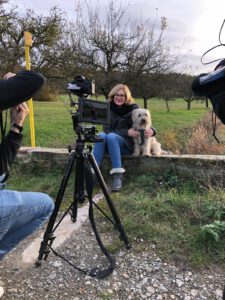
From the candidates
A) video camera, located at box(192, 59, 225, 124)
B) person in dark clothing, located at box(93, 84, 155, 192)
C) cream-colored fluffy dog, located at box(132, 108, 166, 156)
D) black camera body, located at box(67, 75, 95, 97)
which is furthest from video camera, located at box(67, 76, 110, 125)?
cream-colored fluffy dog, located at box(132, 108, 166, 156)

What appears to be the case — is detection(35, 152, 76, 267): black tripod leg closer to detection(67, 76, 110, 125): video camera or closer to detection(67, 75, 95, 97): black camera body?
detection(67, 76, 110, 125): video camera

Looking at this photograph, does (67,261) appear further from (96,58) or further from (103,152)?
(96,58)

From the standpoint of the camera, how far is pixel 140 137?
4.84 metres

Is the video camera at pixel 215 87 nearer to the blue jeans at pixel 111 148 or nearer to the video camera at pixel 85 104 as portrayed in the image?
the video camera at pixel 85 104

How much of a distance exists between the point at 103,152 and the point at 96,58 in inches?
359

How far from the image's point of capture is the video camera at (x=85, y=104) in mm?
2789

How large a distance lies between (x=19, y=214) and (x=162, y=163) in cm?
292

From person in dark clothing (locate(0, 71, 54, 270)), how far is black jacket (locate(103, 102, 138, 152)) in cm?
266

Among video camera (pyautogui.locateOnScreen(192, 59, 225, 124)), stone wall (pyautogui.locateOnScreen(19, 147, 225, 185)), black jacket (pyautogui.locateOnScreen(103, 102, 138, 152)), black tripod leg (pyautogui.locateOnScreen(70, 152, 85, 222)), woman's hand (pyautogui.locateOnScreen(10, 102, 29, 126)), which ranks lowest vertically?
stone wall (pyautogui.locateOnScreen(19, 147, 225, 185))

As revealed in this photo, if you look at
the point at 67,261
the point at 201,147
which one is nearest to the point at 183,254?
the point at 67,261

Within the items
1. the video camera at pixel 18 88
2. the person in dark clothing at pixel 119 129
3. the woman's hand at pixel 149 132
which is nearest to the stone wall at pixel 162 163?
the person in dark clothing at pixel 119 129

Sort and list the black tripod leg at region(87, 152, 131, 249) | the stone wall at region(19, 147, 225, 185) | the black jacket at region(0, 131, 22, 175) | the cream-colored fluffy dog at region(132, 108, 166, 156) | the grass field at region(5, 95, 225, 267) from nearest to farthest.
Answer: the black jacket at region(0, 131, 22, 175) → the black tripod leg at region(87, 152, 131, 249) → the grass field at region(5, 95, 225, 267) → the stone wall at region(19, 147, 225, 185) → the cream-colored fluffy dog at region(132, 108, 166, 156)

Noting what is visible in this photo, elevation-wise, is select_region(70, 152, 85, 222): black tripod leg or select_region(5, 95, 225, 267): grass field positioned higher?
select_region(70, 152, 85, 222): black tripod leg

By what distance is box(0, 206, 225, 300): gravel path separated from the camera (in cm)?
257
